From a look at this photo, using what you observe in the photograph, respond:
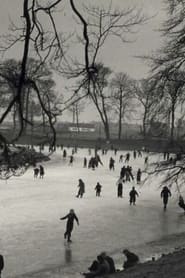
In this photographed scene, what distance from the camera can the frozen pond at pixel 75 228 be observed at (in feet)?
45.4

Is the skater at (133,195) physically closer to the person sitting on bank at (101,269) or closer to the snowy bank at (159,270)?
the snowy bank at (159,270)

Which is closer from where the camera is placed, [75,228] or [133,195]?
[75,228]

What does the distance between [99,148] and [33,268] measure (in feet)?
161

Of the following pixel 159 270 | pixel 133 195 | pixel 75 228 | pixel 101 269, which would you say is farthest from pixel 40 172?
pixel 159 270

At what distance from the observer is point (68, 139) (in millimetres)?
69750

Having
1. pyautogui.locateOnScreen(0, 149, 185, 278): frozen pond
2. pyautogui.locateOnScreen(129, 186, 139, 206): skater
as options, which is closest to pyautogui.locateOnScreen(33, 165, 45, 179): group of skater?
pyautogui.locateOnScreen(0, 149, 185, 278): frozen pond

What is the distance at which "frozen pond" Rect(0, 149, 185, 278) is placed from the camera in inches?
545

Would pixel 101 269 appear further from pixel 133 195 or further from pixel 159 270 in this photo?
pixel 133 195

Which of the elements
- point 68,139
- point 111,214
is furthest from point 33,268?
point 68,139

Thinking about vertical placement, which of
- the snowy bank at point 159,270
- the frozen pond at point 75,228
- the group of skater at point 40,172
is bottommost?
the frozen pond at point 75,228

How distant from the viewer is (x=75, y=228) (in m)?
18.2

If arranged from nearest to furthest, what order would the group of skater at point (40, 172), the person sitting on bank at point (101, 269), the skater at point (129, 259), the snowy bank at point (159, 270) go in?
the snowy bank at point (159, 270) → the person sitting on bank at point (101, 269) → the skater at point (129, 259) → the group of skater at point (40, 172)

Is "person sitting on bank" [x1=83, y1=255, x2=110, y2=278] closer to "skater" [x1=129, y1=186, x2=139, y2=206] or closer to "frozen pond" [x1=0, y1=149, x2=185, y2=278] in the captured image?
"frozen pond" [x1=0, y1=149, x2=185, y2=278]

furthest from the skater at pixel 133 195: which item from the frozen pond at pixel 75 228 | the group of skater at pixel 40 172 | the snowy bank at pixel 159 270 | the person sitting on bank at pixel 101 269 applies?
the person sitting on bank at pixel 101 269
